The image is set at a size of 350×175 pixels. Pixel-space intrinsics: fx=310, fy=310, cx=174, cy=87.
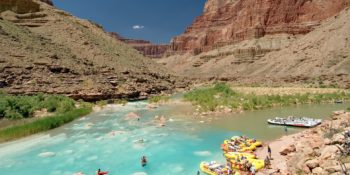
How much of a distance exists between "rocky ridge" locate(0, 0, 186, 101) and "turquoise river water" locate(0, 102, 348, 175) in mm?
14930

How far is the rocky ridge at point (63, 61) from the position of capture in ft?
144

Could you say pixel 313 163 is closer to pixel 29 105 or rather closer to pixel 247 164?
pixel 247 164

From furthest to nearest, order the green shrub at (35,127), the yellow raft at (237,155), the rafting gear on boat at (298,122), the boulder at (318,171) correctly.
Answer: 1. the rafting gear on boat at (298,122)
2. the green shrub at (35,127)
3. the yellow raft at (237,155)
4. the boulder at (318,171)

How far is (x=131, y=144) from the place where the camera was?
71.9ft

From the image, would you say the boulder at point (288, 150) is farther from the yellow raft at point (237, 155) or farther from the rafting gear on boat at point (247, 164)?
the rafting gear on boat at point (247, 164)

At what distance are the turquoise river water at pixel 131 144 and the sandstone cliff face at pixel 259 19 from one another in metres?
86.5

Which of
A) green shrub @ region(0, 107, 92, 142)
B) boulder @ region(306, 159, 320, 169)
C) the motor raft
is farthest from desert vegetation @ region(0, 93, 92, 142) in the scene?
boulder @ region(306, 159, 320, 169)

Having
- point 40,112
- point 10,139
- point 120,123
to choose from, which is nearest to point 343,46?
point 120,123

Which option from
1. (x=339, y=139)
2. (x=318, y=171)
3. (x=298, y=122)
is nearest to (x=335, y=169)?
(x=318, y=171)

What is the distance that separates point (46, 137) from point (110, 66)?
36.8 m

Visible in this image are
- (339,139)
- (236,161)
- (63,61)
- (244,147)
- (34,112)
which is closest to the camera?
(339,139)

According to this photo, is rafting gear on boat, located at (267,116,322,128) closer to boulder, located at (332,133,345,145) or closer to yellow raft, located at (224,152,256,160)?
yellow raft, located at (224,152,256,160)

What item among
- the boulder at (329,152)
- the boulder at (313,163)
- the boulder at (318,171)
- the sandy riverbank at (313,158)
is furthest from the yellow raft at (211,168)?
the boulder at (318,171)

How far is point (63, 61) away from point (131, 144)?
116 feet
